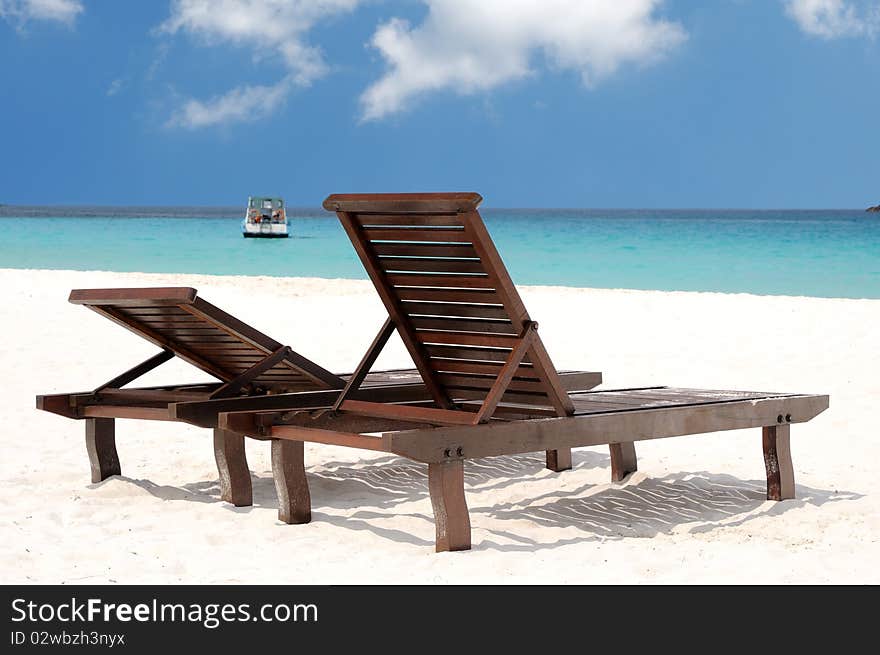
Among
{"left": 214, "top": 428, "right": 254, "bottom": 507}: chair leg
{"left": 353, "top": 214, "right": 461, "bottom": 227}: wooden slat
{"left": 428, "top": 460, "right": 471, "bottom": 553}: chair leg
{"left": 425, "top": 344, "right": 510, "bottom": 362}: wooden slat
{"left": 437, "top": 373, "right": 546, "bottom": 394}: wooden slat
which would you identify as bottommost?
{"left": 428, "top": 460, "right": 471, "bottom": 553}: chair leg

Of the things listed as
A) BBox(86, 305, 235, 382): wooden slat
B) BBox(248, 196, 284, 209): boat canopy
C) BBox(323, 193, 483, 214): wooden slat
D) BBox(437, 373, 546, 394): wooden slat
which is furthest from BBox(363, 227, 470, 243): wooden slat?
BBox(248, 196, 284, 209): boat canopy

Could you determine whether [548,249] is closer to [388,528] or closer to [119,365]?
[119,365]

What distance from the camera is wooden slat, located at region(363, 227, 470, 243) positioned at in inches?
182

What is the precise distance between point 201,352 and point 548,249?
42.3 m

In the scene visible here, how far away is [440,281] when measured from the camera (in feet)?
15.9

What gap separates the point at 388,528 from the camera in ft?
16.7

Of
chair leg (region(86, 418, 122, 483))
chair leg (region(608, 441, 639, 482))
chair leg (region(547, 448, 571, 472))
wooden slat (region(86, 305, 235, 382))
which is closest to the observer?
wooden slat (region(86, 305, 235, 382))

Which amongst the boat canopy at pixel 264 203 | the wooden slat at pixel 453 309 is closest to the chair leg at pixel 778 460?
the wooden slat at pixel 453 309

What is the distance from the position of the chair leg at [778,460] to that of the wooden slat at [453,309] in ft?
5.37

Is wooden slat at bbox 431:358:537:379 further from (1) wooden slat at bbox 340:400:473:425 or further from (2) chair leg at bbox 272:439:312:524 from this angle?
(2) chair leg at bbox 272:439:312:524

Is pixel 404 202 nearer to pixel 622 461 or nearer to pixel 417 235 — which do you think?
pixel 417 235

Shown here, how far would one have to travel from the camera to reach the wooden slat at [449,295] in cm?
474

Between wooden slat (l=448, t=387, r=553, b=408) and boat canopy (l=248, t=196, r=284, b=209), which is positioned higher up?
boat canopy (l=248, t=196, r=284, b=209)
